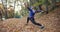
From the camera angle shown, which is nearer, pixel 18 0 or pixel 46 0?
pixel 46 0

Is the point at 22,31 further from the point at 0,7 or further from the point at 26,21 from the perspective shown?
the point at 0,7

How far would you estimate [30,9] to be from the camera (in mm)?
4438

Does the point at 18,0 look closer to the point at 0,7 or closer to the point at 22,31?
the point at 0,7

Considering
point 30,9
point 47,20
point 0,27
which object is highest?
point 30,9

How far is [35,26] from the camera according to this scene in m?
4.55

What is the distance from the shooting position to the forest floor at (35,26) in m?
4.43

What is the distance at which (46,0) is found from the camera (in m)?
5.07

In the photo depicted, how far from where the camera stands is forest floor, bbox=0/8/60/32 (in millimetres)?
4425

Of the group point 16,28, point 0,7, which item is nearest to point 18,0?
point 0,7

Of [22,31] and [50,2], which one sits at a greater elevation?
[50,2]

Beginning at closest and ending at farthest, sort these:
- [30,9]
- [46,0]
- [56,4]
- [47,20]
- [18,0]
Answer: [30,9] → [47,20] → [46,0] → [56,4] → [18,0]

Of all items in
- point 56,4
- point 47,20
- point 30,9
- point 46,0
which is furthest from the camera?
point 56,4

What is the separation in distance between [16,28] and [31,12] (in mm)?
728

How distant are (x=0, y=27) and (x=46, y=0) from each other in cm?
171
